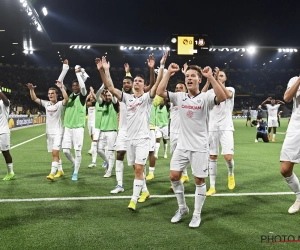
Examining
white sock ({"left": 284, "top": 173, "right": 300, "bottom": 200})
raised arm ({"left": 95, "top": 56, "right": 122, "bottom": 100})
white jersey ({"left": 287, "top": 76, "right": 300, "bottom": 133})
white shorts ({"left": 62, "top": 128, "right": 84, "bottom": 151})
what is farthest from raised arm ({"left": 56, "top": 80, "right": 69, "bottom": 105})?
white sock ({"left": 284, "top": 173, "right": 300, "bottom": 200})

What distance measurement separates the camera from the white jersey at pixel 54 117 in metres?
8.84

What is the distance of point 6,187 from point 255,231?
543 centimetres

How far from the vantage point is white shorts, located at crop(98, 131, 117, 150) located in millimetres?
8741

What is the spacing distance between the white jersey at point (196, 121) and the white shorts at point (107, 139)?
3.82 meters

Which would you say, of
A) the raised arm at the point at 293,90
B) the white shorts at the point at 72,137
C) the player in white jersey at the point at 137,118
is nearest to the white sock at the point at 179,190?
the player in white jersey at the point at 137,118

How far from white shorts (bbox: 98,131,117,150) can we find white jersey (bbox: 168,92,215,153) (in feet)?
12.5

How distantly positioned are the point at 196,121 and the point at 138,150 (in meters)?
1.39

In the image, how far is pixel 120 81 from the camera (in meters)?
62.7

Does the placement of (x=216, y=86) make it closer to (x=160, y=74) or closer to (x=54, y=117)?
(x=160, y=74)

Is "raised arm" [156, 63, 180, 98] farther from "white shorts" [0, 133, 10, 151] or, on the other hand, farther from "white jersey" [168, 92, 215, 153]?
"white shorts" [0, 133, 10, 151]

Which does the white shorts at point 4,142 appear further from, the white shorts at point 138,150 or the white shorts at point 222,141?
the white shorts at point 222,141

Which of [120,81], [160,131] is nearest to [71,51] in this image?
[120,81]

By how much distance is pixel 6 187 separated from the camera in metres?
7.84

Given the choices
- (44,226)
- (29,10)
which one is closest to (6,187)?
(44,226)
